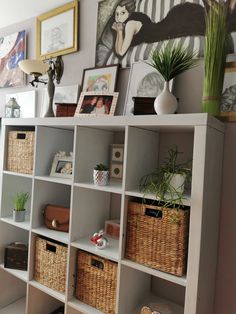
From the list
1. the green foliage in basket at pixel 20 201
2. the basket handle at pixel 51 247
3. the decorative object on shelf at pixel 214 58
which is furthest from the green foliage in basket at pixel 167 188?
the green foliage in basket at pixel 20 201

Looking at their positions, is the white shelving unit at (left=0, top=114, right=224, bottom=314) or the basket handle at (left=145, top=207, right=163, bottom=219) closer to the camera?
the white shelving unit at (left=0, top=114, right=224, bottom=314)

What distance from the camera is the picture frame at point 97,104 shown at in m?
1.66

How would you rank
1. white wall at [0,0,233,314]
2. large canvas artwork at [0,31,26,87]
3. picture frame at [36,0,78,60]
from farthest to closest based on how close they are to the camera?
large canvas artwork at [0,31,26,87] < picture frame at [36,0,78,60] < white wall at [0,0,233,314]

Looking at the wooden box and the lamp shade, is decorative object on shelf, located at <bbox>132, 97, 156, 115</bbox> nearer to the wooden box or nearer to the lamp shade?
the wooden box

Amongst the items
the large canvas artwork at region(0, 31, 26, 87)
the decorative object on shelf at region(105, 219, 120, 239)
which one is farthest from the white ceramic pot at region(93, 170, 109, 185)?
the large canvas artwork at region(0, 31, 26, 87)

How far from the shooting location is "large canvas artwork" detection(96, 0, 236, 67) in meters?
1.47

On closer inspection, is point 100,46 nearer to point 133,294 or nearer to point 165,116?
point 165,116

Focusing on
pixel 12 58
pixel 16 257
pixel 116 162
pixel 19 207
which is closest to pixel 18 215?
pixel 19 207

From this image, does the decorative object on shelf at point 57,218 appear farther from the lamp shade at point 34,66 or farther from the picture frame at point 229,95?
the picture frame at point 229,95

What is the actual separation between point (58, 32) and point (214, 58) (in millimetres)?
1322

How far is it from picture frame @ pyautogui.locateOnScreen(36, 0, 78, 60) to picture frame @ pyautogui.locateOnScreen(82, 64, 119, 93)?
0.25 meters

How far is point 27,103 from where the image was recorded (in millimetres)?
2285

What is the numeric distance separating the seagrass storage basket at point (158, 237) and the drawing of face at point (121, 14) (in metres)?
1.18

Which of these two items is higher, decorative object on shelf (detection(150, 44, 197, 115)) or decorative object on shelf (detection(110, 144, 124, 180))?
decorative object on shelf (detection(150, 44, 197, 115))
